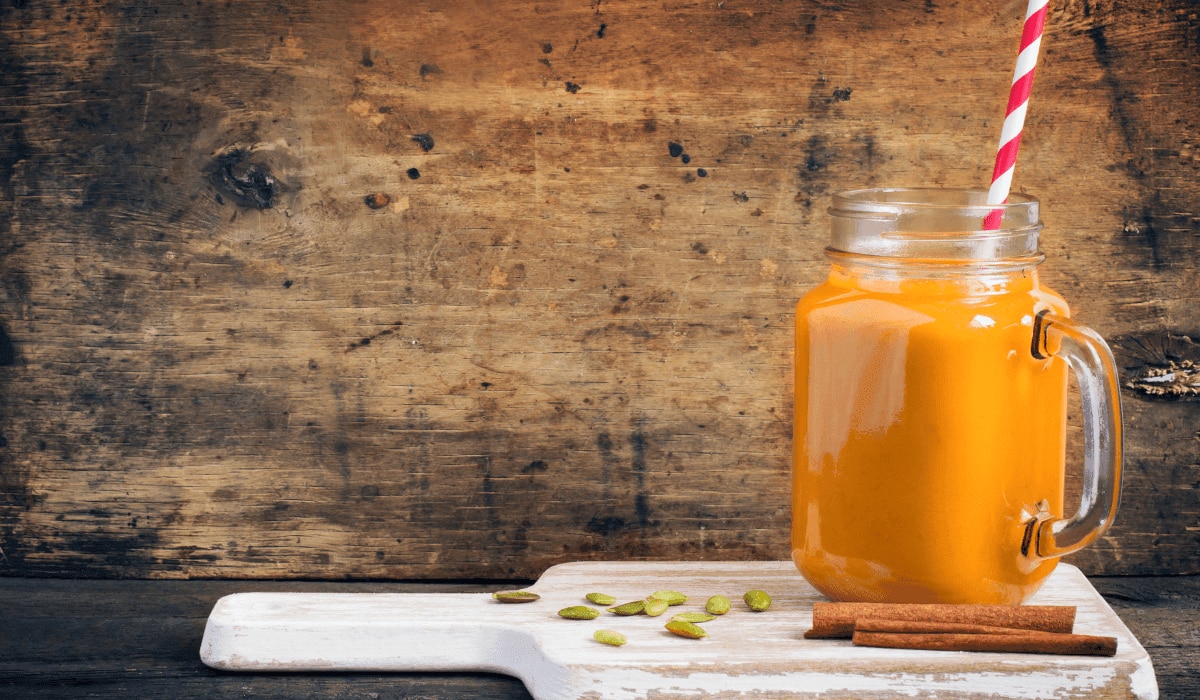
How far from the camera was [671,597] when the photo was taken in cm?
83

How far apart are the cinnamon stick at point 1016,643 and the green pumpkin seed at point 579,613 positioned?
225mm

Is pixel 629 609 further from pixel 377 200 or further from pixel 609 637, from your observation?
pixel 377 200

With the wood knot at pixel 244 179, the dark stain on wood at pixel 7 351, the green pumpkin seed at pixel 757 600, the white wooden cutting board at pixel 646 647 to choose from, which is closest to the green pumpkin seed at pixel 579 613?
the white wooden cutting board at pixel 646 647

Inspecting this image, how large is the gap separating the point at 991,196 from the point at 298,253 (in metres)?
0.62

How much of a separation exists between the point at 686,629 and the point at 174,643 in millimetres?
446

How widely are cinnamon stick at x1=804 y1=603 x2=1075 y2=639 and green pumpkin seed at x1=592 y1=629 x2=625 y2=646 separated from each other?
14cm

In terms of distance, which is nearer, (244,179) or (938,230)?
(938,230)

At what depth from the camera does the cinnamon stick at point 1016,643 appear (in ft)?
2.35

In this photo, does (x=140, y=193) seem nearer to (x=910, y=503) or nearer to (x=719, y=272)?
(x=719, y=272)

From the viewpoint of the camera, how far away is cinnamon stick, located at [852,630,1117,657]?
717 mm

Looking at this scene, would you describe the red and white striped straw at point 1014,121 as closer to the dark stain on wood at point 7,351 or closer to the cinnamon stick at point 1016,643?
the cinnamon stick at point 1016,643

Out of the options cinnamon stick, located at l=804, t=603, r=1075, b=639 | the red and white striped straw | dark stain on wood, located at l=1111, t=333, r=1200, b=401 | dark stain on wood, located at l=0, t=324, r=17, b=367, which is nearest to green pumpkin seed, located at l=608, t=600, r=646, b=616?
cinnamon stick, located at l=804, t=603, r=1075, b=639

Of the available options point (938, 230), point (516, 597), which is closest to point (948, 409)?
point (938, 230)

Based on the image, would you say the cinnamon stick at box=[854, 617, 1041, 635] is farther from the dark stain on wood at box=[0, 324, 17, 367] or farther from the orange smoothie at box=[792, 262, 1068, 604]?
the dark stain on wood at box=[0, 324, 17, 367]
